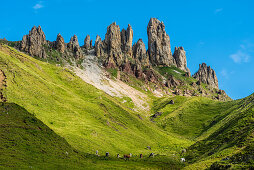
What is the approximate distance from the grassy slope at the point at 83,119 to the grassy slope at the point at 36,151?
31.3ft

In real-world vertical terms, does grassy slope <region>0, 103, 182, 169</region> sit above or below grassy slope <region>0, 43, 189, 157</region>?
below

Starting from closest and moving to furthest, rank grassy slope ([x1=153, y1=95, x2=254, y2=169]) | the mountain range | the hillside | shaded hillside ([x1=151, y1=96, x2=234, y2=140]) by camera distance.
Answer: the mountain range → the hillside → grassy slope ([x1=153, y1=95, x2=254, y2=169]) → shaded hillside ([x1=151, y1=96, x2=234, y2=140])

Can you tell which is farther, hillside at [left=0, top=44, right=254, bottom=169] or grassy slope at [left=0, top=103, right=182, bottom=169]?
hillside at [left=0, top=44, right=254, bottom=169]

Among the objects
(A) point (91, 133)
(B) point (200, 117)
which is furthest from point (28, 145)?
(B) point (200, 117)

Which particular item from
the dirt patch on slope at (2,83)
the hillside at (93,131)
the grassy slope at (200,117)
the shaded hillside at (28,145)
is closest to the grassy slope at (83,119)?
the hillside at (93,131)

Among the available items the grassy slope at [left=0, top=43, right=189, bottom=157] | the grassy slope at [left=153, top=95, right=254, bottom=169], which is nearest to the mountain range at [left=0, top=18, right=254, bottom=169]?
the grassy slope at [left=0, top=43, right=189, bottom=157]

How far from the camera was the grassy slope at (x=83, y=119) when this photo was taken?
239ft

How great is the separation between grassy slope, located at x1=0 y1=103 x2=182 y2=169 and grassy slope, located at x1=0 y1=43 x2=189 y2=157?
9.53 metres

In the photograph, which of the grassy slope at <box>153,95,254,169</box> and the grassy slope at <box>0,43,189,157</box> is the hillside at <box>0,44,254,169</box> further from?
the grassy slope at <box>153,95,254,169</box>

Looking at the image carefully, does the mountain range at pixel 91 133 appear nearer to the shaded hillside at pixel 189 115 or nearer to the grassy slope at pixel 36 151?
the grassy slope at pixel 36 151

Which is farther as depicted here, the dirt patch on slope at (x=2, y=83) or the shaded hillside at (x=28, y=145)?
the dirt patch on slope at (x=2, y=83)

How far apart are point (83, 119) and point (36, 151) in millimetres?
44577

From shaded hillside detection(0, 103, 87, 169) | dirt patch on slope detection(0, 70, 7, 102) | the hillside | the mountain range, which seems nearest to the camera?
shaded hillside detection(0, 103, 87, 169)

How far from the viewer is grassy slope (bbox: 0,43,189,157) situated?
72812 mm
